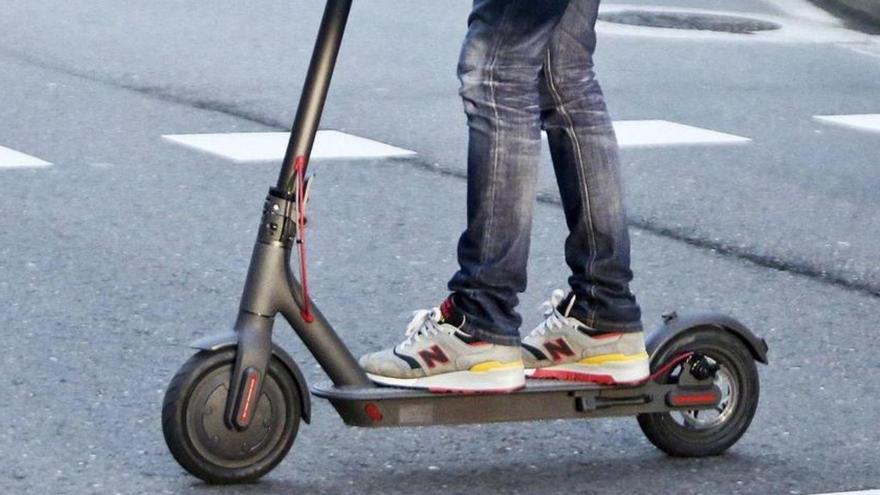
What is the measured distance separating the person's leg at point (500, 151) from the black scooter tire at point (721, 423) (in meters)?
0.37

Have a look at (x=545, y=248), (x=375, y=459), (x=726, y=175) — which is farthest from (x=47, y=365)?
(x=726, y=175)

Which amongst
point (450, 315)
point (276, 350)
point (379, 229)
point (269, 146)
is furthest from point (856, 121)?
point (276, 350)

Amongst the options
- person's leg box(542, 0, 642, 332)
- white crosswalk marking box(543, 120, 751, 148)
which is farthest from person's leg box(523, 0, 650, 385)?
white crosswalk marking box(543, 120, 751, 148)

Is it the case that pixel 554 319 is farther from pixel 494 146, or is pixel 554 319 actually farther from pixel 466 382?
pixel 494 146

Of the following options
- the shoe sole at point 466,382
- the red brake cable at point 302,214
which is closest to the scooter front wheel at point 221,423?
the red brake cable at point 302,214

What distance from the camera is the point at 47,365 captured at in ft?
15.5

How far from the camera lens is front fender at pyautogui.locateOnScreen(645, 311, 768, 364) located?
13.6 feet

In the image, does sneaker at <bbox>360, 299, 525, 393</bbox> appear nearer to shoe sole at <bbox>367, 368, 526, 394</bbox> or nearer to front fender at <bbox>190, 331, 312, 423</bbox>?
shoe sole at <bbox>367, 368, 526, 394</bbox>

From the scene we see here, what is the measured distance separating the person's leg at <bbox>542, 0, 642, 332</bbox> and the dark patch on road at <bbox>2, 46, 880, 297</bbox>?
2.04 meters

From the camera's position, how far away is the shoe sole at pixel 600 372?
407 centimetres

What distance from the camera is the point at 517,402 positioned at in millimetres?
3992

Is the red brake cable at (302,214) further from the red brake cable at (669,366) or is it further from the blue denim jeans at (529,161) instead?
the red brake cable at (669,366)

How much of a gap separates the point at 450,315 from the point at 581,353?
29 cm

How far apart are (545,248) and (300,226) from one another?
8.53 feet
